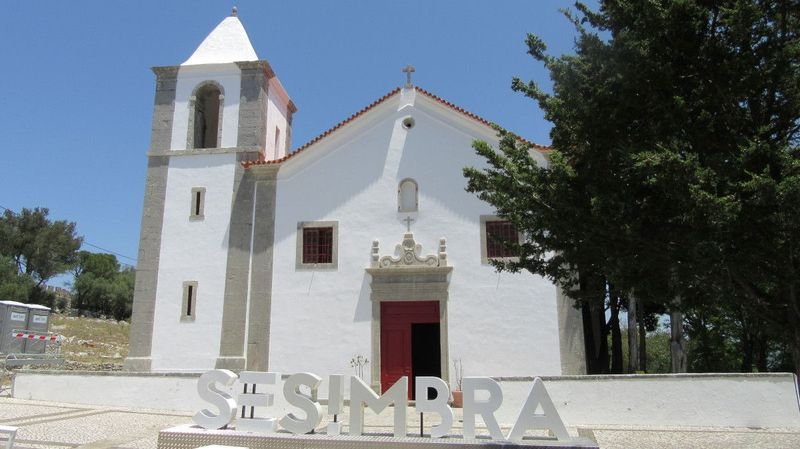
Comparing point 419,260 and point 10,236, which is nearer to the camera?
point 419,260

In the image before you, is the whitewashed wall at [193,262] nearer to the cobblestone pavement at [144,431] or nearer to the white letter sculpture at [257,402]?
the cobblestone pavement at [144,431]

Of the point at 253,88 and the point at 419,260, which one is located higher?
the point at 253,88

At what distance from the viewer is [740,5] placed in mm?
6078

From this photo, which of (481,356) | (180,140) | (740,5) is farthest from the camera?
(180,140)

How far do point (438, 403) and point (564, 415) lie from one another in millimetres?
4275

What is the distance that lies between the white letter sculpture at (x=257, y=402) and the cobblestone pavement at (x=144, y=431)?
4.54ft

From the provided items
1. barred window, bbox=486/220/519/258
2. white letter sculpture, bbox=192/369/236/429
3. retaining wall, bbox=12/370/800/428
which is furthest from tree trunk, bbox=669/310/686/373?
white letter sculpture, bbox=192/369/236/429

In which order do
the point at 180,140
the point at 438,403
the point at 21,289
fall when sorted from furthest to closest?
1. the point at 21,289
2. the point at 180,140
3. the point at 438,403

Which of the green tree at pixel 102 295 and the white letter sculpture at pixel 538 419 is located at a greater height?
the green tree at pixel 102 295

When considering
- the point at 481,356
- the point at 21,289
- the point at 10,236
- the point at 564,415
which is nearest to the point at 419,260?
the point at 481,356

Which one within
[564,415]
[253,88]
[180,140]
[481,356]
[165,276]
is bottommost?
[564,415]

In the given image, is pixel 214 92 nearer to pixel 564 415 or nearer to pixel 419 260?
pixel 419 260

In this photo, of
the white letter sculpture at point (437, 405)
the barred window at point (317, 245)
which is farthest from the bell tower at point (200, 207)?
the white letter sculpture at point (437, 405)

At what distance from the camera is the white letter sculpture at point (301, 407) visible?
776 centimetres
